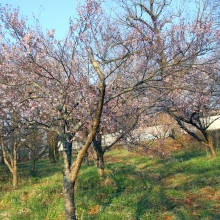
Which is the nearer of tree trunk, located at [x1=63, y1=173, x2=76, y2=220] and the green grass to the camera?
tree trunk, located at [x1=63, y1=173, x2=76, y2=220]

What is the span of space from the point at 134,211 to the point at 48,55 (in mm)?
3849

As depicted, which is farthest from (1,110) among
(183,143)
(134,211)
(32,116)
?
(183,143)

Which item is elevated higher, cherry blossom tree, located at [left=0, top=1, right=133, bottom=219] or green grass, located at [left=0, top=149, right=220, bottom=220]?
cherry blossom tree, located at [left=0, top=1, right=133, bottom=219]

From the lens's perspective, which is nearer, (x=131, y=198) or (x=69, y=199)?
(x=69, y=199)

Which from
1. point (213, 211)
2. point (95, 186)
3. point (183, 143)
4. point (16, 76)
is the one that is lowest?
point (213, 211)

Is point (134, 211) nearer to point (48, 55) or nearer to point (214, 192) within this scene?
point (214, 192)

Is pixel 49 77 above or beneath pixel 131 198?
above

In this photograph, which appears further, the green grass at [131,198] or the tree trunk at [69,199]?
the green grass at [131,198]

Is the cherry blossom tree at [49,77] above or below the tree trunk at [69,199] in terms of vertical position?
above

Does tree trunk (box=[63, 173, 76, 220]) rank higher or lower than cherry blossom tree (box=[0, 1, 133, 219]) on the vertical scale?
lower

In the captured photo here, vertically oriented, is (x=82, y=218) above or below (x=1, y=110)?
below

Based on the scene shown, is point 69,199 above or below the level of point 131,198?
above

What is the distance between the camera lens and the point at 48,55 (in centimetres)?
616

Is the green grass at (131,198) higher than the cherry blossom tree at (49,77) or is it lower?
lower
